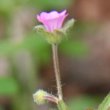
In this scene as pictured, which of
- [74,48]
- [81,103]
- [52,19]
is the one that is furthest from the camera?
[74,48]

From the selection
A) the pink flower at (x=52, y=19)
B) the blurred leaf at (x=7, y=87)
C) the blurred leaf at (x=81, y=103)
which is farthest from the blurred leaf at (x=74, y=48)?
the pink flower at (x=52, y=19)

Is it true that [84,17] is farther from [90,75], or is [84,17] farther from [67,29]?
[67,29]

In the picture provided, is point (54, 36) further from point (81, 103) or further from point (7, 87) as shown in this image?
point (81, 103)

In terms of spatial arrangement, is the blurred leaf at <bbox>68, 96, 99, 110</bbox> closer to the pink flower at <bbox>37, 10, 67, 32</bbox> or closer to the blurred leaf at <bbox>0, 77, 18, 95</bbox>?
the blurred leaf at <bbox>0, 77, 18, 95</bbox>

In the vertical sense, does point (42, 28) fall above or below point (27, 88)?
below

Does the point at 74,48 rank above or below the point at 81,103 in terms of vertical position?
above

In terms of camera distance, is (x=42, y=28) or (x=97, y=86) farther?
(x=97, y=86)

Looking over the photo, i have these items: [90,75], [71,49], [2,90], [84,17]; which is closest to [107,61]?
[90,75]

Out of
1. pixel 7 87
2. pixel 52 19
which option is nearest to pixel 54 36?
pixel 52 19

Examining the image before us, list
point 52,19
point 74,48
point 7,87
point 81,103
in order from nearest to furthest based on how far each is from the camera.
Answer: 1. point 52,19
2. point 7,87
3. point 81,103
4. point 74,48
